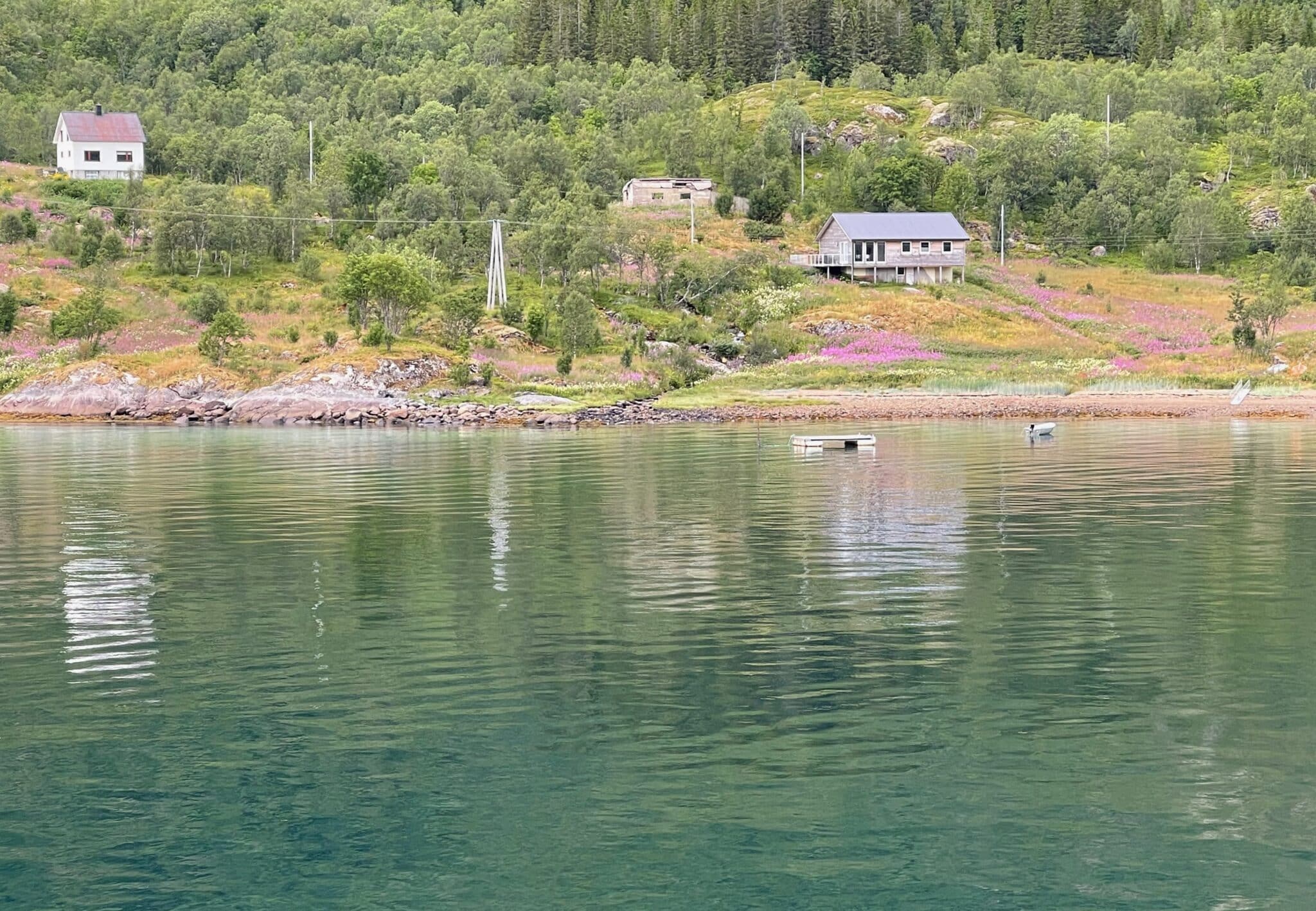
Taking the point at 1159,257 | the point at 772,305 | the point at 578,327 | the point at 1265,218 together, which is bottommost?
the point at 578,327

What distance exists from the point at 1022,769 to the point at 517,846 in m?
6.41

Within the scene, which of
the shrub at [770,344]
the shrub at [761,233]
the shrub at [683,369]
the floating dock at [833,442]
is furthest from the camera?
the shrub at [761,233]

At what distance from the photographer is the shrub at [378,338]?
3738 inches

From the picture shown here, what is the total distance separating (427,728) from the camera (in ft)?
66.2

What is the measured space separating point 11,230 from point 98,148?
3818cm

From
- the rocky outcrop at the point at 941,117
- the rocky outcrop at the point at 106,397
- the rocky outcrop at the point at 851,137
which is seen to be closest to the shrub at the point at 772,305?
the rocky outcrop at the point at 106,397

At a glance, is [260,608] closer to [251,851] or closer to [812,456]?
[251,851]

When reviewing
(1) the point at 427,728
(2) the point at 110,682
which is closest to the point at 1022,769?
(1) the point at 427,728

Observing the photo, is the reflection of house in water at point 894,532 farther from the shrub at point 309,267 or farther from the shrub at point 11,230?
the shrub at point 11,230

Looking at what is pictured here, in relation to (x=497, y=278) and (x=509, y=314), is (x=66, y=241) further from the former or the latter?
(x=509, y=314)

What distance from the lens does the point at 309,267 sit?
11756 centimetres

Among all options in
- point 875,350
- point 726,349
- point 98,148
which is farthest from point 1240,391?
point 98,148

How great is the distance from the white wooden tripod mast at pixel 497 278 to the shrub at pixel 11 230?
4256 cm

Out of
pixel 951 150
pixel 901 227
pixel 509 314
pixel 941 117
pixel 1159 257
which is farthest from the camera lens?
pixel 941 117
